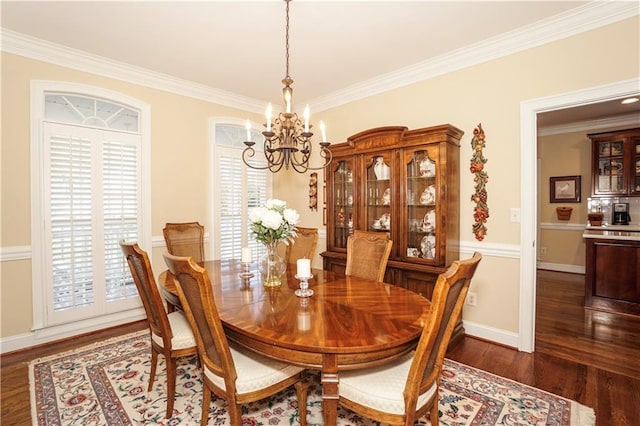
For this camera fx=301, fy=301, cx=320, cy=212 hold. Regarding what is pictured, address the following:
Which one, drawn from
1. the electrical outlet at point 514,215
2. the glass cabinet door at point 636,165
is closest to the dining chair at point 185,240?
the electrical outlet at point 514,215

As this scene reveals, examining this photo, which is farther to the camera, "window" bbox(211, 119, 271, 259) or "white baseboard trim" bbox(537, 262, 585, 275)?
"white baseboard trim" bbox(537, 262, 585, 275)

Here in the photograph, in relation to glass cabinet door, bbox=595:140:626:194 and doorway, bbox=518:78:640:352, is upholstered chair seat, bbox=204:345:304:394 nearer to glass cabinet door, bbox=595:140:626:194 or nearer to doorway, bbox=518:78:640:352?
doorway, bbox=518:78:640:352

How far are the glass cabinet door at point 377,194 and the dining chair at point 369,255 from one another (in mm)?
792

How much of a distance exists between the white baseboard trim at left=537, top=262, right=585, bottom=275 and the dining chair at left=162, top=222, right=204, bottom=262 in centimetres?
637

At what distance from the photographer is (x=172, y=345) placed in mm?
1876

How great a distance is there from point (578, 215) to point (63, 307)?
25.5ft

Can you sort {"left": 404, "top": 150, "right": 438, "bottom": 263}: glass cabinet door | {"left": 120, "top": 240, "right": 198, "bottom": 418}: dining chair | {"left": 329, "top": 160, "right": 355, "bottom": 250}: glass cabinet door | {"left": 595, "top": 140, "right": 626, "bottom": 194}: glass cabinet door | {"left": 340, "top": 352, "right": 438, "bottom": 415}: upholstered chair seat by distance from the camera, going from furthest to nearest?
1. {"left": 595, "top": 140, "right": 626, "bottom": 194}: glass cabinet door
2. {"left": 329, "top": 160, "right": 355, "bottom": 250}: glass cabinet door
3. {"left": 404, "top": 150, "right": 438, "bottom": 263}: glass cabinet door
4. {"left": 120, "top": 240, "right": 198, "bottom": 418}: dining chair
5. {"left": 340, "top": 352, "right": 438, "bottom": 415}: upholstered chair seat

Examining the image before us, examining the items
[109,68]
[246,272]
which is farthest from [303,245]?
[109,68]

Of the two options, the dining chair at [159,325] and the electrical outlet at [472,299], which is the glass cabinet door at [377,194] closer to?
the electrical outlet at [472,299]

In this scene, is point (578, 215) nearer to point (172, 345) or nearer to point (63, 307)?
point (172, 345)

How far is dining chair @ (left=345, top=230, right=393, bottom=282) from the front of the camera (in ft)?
7.79

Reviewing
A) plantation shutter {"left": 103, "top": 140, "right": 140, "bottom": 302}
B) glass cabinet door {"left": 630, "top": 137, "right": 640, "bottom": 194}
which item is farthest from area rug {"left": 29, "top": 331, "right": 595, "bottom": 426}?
glass cabinet door {"left": 630, "top": 137, "right": 640, "bottom": 194}

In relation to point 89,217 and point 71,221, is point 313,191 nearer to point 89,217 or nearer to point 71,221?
point 89,217

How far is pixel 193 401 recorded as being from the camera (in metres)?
2.00
